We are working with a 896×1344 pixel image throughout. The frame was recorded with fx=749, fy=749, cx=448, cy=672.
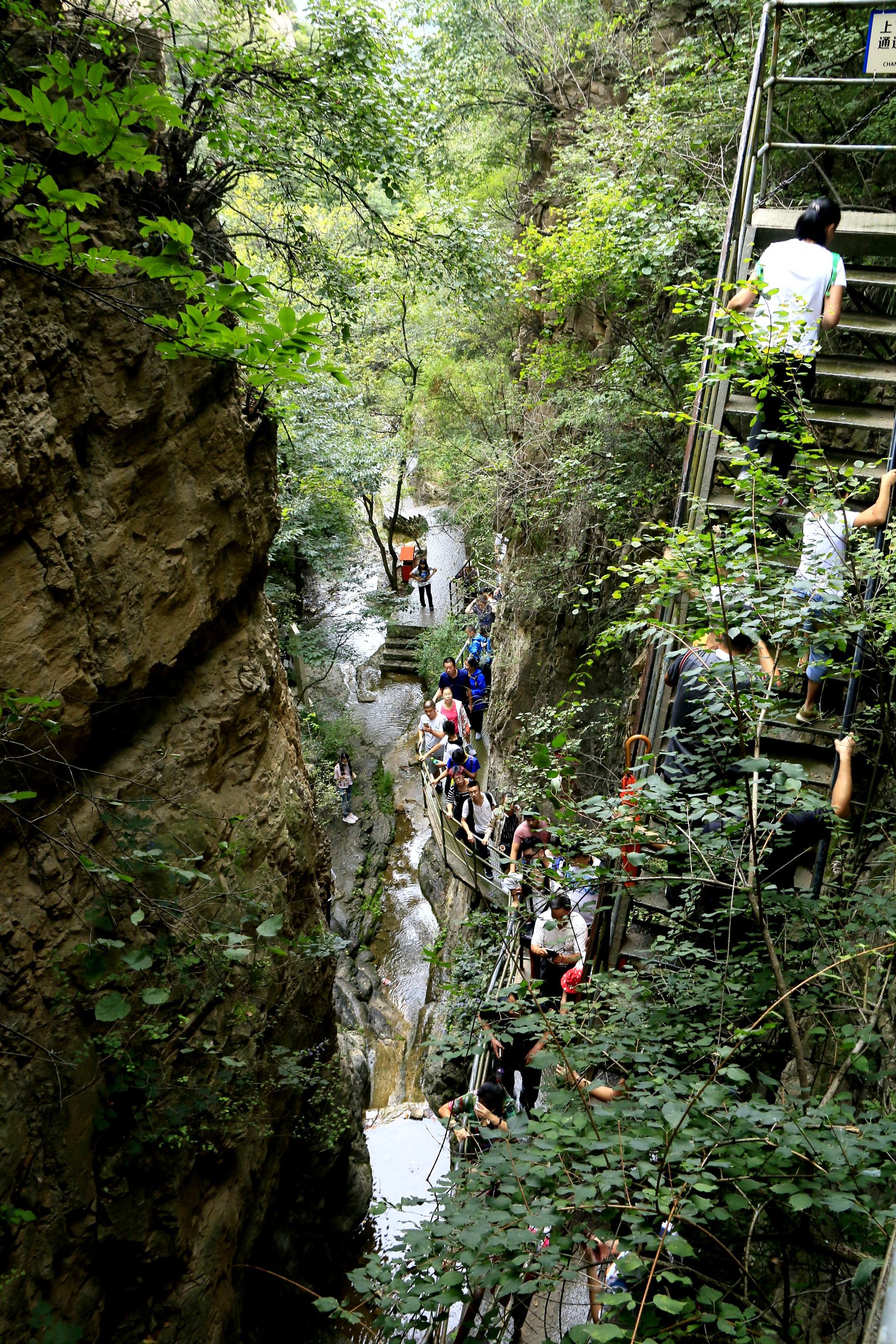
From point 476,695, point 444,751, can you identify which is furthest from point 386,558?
point 444,751

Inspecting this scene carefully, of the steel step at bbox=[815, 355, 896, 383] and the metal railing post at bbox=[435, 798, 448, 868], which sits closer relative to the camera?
the steel step at bbox=[815, 355, 896, 383]

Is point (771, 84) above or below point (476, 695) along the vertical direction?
above

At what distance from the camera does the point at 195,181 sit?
5.11m

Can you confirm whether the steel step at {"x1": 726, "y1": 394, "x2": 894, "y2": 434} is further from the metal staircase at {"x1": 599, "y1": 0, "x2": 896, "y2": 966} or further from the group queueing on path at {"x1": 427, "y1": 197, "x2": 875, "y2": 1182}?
the group queueing on path at {"x1": 427, "y1": 197, "x2": 875, "y2": 1182}

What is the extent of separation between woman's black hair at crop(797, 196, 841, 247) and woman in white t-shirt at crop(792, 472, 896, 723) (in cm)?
172

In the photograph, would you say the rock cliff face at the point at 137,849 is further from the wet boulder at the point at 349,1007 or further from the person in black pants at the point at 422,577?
the person in black pants at the point at 422,577

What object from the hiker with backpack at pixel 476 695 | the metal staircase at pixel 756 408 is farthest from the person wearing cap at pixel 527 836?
the hiker with backpack at pixel 476 695

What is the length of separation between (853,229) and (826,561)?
8.97ft

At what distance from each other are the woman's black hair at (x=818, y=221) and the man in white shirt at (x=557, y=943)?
4.10 m

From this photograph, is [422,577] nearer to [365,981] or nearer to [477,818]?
[477,818]

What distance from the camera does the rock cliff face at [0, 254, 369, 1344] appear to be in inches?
146

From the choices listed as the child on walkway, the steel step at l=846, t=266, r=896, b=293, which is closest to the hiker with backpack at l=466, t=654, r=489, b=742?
the child on walkway

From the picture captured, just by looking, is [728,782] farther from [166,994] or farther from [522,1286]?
[166,994]

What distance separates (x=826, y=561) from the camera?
3.80 metres
